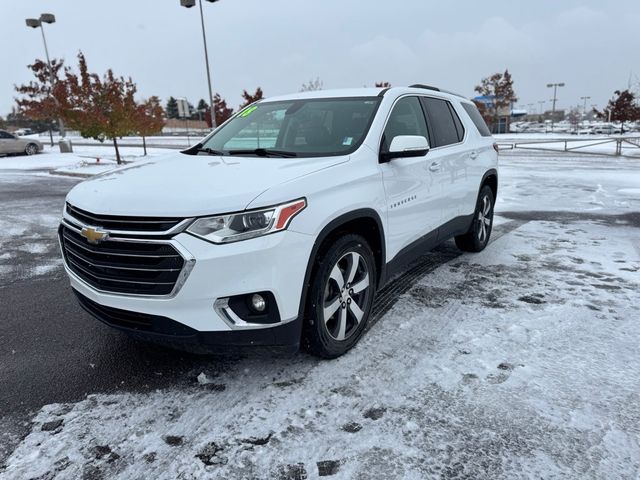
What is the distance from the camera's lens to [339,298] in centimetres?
323

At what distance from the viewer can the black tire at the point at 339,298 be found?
3.00 meters

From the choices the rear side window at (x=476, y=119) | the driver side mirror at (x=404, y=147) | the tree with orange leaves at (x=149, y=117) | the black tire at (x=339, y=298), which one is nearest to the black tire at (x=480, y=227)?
the rear side window at (x=476, y=119)

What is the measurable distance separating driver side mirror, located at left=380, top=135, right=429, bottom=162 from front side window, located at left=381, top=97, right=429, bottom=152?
0.09 metres

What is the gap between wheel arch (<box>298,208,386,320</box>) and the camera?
9.38 ft

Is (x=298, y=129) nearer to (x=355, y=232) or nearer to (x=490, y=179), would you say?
(x=355, y=232)

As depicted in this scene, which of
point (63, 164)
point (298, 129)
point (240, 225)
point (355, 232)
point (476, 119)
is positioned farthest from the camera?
point (63, 164)

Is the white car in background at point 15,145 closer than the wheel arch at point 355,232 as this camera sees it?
No

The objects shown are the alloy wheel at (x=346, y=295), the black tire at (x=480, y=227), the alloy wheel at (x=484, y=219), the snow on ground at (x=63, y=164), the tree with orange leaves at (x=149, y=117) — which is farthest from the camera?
the tree with orange leaves at (x=149, y=117)

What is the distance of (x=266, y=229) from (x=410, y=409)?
131 cm

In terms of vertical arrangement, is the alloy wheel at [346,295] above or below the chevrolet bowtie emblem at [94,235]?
below

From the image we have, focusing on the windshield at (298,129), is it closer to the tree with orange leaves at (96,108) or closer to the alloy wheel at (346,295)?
the alloy wheel at (346,295)

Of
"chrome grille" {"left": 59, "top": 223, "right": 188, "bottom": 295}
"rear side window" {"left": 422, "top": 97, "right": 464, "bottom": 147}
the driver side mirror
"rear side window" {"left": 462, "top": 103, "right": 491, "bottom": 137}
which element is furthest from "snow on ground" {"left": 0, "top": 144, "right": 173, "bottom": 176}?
the driver side mirror

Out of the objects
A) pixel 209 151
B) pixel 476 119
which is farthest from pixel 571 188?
pixel 209 151

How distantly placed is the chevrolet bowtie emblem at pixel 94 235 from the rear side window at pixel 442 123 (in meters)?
2.96
